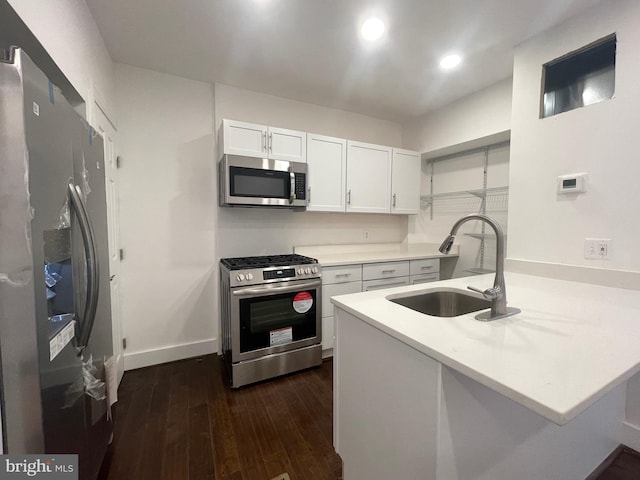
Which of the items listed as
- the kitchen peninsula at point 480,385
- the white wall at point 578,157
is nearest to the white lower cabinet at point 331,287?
the kitchen peninsula at point 480,385

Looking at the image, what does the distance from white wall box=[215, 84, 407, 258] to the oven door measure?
71 cm

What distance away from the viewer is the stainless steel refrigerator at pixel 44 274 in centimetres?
65

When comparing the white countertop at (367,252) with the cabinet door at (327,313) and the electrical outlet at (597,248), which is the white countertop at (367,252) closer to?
the cabinet door at (327,313)

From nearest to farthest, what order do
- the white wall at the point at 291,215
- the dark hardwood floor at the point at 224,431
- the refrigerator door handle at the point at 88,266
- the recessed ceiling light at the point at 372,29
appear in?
the refrigerator door handle at the point at 88,266 → the dark hardwood floor at the point at 224,431 → the recessed ceiling light at the point at 372,29 → the white wall at the point at 291,215

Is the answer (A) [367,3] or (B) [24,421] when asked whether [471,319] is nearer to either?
(B) [24,421]

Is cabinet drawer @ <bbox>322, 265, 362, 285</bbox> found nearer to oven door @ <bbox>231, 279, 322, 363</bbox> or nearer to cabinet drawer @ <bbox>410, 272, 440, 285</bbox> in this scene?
oven door @ <bbox>231, 279, 322, 363</bbox>

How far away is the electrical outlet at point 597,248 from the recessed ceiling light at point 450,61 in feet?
5.39

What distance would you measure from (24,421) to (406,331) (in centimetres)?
108

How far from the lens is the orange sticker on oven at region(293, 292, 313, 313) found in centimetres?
231

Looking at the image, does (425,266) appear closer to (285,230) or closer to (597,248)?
(597,248)

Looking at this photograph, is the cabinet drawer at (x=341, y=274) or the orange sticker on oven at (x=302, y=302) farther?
the cabinet drawer at (x=341, y=274)

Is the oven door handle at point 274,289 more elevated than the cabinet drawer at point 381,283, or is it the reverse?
the oven door handle at point 274,289

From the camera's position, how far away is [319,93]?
9.04 ft

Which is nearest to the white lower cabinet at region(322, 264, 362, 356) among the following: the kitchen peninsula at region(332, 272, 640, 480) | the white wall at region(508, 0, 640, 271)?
the kitchen peninsula at region(332, 272, 640, 480)
